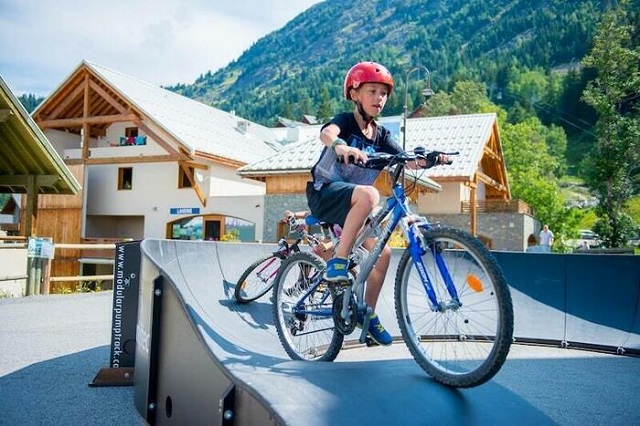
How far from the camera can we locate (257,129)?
39250 mm

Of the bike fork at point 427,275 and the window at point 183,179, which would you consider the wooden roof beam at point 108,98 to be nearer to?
the window at point 183,179

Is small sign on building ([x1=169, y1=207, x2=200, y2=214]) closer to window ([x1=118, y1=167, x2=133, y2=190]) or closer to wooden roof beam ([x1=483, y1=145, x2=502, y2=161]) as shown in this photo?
window ([x1=118, y1=167, x2=133, y2=190])

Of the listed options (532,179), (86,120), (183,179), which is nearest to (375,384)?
(183,179)

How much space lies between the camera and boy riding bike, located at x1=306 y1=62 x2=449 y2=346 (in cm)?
342

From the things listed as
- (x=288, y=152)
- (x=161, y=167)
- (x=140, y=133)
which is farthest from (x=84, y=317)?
(x=140, y=133)

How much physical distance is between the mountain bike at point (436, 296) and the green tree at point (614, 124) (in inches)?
1100

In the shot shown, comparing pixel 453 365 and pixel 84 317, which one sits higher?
pixel 453 365

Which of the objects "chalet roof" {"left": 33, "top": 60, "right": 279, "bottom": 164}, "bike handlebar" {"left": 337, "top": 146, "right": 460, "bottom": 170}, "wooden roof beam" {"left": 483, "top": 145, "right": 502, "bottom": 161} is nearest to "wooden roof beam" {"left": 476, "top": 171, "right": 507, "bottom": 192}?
"wooden roof beam" {"left": 483, "top": 145, "right": 502, "bottom": 161}

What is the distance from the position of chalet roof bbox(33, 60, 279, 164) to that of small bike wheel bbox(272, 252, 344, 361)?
75.2 feet

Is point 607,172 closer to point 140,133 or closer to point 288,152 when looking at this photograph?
point 288,152

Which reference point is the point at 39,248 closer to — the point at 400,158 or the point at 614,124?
the point at 400,158

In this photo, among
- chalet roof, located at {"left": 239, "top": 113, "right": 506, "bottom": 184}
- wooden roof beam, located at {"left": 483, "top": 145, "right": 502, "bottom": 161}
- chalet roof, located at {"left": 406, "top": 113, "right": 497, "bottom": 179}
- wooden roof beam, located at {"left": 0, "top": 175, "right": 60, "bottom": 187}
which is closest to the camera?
wooden roof beam, located at {"left": 0, "top": 175, "right": 60, "bottom": 187}

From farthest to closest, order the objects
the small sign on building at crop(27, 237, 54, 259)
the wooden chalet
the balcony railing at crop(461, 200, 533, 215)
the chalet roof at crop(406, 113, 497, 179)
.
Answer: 1. the balcony railing at crop(461, 200, 533, 215)
2. the wooden chalet
3. the chalet roof at crop(406, 113, 497, 179)
4. the small sign on building at crop(27, 237, 54, 259)

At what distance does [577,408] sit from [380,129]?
2252 millimetres
